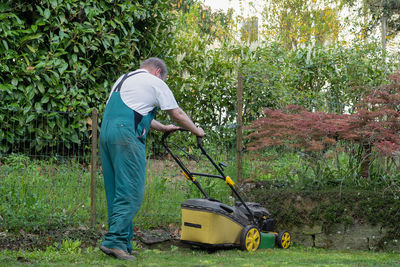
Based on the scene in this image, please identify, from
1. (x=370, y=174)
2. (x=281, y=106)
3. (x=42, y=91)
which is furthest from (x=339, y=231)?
(x=42, y=91)

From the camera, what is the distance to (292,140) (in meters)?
6.17

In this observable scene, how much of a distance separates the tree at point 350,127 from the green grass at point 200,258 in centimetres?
122

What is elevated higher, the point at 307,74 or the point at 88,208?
the point at 307,74

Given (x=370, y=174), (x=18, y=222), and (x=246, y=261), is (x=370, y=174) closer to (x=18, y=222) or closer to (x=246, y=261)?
(x=246, y=261)

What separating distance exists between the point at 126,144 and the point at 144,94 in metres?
0.51

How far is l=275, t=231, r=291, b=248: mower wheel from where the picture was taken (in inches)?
220

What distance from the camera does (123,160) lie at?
4441mm

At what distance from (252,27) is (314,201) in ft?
39.2

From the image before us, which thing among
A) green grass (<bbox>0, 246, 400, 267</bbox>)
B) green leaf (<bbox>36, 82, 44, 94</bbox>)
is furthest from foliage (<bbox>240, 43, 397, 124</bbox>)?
green grass (<bbox>0, 246, 400, 267</bbox>)

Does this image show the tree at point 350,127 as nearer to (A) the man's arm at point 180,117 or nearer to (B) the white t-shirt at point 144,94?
(A) the man's arm at point 180,117

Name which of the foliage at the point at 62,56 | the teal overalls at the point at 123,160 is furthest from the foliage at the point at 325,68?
the teal overalls at the point at 123,160

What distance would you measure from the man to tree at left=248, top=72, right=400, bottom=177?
181cm

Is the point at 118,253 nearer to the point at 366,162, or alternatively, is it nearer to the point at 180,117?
the point at 180,117

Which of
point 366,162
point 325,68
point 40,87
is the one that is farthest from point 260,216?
point 325,68
